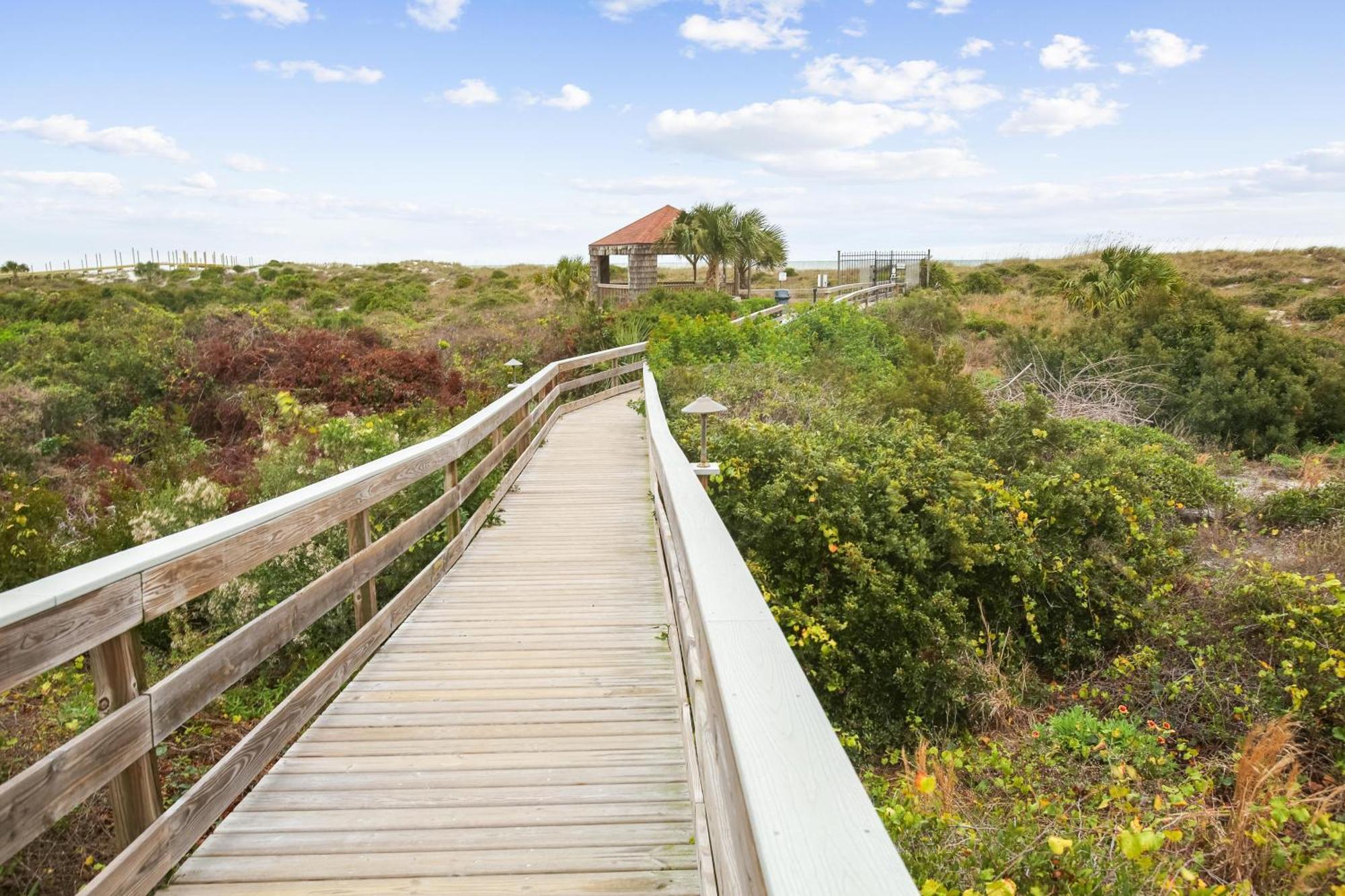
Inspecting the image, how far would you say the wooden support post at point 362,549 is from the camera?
4086 millimetres


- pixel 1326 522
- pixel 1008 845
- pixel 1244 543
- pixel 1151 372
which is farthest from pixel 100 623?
pixel 1151 372

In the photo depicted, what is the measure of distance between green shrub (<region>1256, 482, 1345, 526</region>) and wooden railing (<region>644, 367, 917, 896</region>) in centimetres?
897

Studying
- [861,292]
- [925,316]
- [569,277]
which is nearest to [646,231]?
[569,277]

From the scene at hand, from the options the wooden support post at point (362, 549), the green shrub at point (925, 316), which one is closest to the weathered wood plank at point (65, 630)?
the wooden support post at point (362, 549)

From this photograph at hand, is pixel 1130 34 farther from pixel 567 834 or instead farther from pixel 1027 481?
pixel 567 834

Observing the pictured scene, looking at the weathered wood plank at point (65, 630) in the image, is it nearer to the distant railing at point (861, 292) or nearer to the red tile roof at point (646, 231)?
the distant railing at point (861, 292)

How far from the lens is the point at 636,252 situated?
33.0 meters

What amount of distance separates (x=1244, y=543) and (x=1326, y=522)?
4.56 feet

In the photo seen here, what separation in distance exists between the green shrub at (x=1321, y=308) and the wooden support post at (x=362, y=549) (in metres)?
31.7

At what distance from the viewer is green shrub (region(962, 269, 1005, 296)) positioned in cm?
4001

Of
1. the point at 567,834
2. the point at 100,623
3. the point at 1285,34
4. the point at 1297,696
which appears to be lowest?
the point at 1297,696

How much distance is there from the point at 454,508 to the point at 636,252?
28.2 m

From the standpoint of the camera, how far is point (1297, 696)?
16.8 feet

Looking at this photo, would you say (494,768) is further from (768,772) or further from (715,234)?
(715,234)
